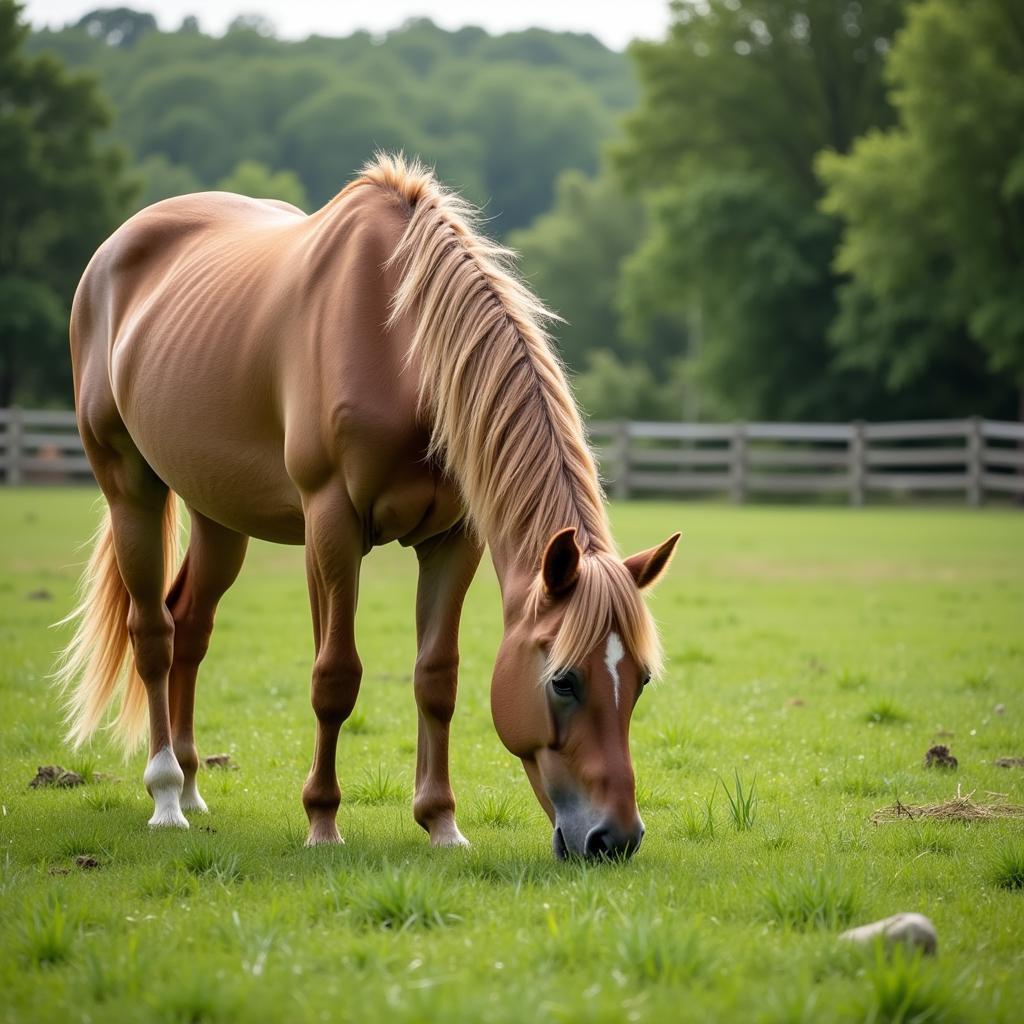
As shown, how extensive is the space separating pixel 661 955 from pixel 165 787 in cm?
259

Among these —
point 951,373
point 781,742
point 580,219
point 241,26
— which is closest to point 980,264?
point 951,373

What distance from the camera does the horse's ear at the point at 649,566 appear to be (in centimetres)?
378

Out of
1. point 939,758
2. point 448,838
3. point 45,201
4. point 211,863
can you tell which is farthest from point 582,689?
A: point 45,201

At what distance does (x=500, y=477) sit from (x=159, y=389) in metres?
1.80

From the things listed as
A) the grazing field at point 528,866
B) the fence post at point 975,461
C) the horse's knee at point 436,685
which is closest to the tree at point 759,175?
the fence post at point 975,461

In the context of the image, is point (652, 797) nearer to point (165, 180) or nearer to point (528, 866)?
point (528, 866)

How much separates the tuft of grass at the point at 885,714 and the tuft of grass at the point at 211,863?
152 inches

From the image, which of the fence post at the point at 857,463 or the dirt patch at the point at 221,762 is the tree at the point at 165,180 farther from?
the dirt patch at the point at 221,762

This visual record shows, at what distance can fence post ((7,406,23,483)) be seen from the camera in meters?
28.0

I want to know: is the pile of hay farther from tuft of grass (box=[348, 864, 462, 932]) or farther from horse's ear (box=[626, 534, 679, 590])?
tuft of grass (box=[348, 864, 462, 932])

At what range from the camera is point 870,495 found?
32812 millimetres

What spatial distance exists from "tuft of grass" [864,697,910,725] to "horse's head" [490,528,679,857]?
3.40 meters

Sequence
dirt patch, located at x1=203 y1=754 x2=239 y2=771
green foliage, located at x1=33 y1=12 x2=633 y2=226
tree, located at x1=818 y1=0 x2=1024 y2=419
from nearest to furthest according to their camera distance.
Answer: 1. dirt patch, located at x1=203 y1=754 x2=239 y2=771
2. tree, located at x1=818 y1=0 x2=1024 y2=419
3. green foliage, located at x1=33 y1=12 x2=633 y2=226

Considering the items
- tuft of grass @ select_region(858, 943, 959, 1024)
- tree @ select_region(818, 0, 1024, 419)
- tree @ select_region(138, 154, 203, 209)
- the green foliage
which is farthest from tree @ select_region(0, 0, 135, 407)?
the green foliage
